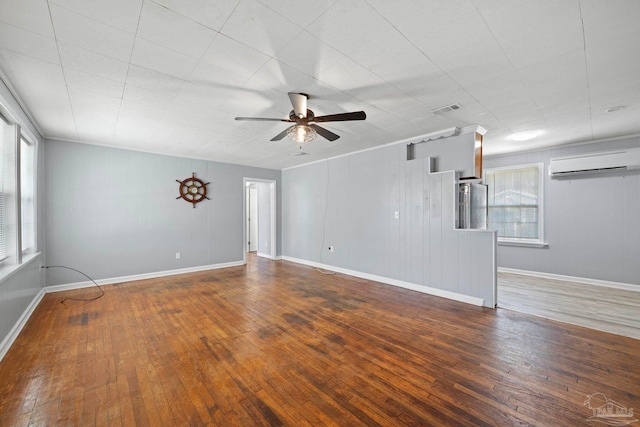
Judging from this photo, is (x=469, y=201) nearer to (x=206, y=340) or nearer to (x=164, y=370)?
(x=206, y=340)

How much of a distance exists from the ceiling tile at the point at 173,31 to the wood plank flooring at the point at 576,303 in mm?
4642

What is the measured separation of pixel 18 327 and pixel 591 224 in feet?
27.7

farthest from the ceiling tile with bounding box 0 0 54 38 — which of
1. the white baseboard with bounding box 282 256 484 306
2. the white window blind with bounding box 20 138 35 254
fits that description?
the white baseboard with bounding box 282 256 484 306

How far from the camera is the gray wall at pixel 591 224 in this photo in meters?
4.20

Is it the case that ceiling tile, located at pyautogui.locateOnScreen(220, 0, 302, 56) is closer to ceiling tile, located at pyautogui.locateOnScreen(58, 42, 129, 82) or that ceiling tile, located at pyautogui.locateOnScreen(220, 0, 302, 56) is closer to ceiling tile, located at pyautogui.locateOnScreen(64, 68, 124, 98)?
ceiling tile, located at pyautogui.locateOnScreen(58, 42, 129, 82)

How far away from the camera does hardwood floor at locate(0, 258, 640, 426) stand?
166cm

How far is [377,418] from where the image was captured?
1608 mm

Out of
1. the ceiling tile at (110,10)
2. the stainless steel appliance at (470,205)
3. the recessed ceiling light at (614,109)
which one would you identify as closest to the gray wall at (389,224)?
the stainless steel appliance at (470,205)

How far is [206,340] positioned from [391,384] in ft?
6.07

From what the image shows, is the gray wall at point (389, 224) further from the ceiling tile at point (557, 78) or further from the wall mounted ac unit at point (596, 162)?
the wall mounted ac unit at point (596, 162)

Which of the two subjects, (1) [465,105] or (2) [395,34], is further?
(1) [465,105]

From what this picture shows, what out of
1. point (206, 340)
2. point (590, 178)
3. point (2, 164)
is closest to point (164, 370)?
point (206, 340)

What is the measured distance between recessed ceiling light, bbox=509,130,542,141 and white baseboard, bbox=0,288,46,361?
687 centimetres

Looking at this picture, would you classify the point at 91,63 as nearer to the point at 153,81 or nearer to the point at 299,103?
the point at 153,81
